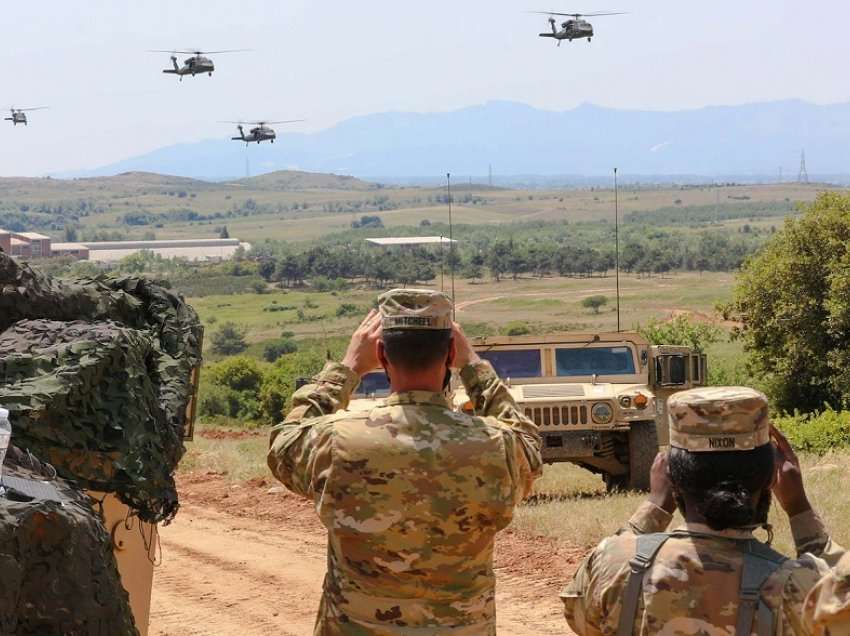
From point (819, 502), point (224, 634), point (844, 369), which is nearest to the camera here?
point (224, 634)

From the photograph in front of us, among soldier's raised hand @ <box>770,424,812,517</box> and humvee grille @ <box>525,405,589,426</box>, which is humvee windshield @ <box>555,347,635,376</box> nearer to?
humvee grille @ <box>525,405,589,426</box>

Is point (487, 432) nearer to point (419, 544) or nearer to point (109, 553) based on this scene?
point (419, 544)

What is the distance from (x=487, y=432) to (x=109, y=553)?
36.0 inches

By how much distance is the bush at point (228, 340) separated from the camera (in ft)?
183

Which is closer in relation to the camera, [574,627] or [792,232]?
[574,627]

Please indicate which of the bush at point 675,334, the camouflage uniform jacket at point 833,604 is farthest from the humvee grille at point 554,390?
the bush at point 675,334

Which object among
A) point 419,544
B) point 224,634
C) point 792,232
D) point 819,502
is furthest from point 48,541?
point 792,232

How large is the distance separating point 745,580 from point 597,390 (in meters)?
9.26

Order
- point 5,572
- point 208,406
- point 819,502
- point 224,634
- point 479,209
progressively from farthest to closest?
point 479,209, point 208,406, point 819,502, point 224,634, point 5,572

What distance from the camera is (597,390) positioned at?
11859 millimetres

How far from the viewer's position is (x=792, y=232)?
23875mm

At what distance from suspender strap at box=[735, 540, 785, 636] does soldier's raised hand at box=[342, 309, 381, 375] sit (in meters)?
1.12

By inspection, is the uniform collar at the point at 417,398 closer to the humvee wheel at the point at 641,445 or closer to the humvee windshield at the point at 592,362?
the humvee wheel at the point at 641,445

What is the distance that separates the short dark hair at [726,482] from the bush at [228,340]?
52.7 m
